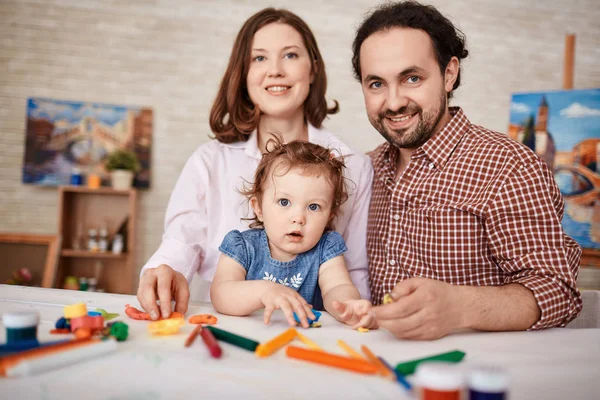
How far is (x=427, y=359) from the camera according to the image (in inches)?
30.3

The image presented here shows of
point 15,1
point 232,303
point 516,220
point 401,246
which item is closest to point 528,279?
point 516,220

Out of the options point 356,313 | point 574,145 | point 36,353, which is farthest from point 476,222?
point 574,145

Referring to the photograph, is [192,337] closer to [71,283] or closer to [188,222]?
[188,222]

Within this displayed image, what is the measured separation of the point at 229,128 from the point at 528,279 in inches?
43.8

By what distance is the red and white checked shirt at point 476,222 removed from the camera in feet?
Answer: 4.08

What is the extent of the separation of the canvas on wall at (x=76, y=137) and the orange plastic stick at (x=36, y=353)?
3.93m

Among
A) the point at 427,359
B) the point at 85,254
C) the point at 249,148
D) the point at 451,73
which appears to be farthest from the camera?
the point at 85,254

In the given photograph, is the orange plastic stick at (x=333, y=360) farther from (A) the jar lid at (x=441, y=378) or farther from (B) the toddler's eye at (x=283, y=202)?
(B) the toddler's eye at (x=283, y=202)

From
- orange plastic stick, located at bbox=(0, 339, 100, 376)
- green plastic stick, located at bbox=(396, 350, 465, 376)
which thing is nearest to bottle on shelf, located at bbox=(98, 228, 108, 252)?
orange plastic stick, located at bbox=(0, 339, 100, 376)

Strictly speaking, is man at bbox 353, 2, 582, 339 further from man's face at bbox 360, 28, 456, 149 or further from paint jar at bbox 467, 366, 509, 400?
paint jar at bbox 467, 366, 509, 400

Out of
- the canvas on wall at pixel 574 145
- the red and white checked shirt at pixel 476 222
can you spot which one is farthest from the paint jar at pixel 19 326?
the canvas on wall at pixel 574 145

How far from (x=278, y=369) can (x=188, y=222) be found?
102 centimetres

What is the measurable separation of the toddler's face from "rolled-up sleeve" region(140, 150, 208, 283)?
0.34 m

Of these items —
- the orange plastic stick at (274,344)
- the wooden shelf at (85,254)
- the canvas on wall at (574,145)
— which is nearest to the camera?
the orange plastic stick at (274,344)
